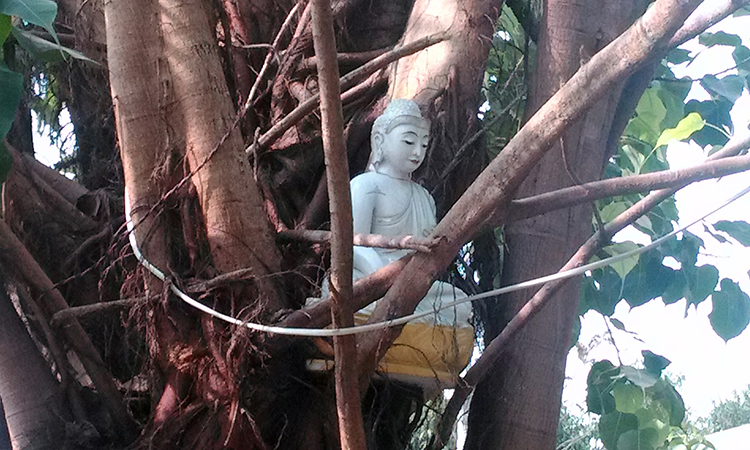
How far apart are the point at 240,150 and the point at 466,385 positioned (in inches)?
26.2

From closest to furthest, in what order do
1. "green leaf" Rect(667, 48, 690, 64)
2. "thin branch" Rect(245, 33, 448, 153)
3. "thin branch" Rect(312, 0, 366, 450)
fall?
"thin branch" Rect(312, 0, 366, 450), "thin branch" Rect(245, 33, 448, 153), "green leaf" Rect(667, 48, 690, 64)

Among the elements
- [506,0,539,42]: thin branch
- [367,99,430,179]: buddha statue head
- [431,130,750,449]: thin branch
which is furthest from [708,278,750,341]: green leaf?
[367,99,430,179]: buddha statue head

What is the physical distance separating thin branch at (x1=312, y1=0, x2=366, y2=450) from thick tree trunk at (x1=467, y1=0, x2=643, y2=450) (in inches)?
26.4

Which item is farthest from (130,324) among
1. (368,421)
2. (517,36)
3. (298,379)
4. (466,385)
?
(517,36)

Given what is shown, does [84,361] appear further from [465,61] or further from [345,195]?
[465,61]

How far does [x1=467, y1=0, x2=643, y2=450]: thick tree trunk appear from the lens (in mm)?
2053

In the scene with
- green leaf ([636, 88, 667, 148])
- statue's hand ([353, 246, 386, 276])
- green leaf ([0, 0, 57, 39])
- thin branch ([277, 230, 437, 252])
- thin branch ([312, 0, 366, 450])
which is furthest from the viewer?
green leaf ([636, 88, 667, 148])

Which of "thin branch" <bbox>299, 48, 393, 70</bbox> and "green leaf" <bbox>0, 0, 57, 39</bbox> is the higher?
"thin branch" <bbox>299, 48, 393, 70</bbox>

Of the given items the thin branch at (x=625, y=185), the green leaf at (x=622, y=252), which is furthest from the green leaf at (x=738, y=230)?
the thin branch at (x=625, y=185)

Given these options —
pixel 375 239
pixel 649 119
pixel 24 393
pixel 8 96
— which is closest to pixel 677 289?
pixel 649 119

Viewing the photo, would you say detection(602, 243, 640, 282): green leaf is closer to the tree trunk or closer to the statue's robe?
the statue's robe

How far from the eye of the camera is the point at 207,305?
5.74 ft

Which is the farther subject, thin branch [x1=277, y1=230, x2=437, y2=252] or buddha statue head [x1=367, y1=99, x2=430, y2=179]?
buddha statue head [x1=367, y1=99, x2=430, y2=179]

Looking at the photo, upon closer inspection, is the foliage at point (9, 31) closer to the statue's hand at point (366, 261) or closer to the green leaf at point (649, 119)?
the statue's hand at point (366, 261)
